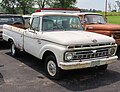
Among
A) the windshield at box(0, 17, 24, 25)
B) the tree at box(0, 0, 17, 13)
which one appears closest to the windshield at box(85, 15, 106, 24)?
the windshield at box(0, 17, 24, 25)

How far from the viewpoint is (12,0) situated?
5866 cm

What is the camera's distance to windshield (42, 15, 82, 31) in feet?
25.3

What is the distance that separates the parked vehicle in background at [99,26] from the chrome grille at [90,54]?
3066 mm

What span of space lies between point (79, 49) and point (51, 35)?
38.7 inches

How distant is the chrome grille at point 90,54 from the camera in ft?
21.6

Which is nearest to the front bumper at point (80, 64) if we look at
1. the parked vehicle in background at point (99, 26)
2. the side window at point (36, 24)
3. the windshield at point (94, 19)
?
the side window at point (36, 24)

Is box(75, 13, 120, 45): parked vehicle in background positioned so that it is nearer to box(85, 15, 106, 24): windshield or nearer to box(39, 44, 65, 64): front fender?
box(85, 15, 106, 24): windshield

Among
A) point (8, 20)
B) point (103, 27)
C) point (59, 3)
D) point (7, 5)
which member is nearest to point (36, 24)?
point (103, 27)

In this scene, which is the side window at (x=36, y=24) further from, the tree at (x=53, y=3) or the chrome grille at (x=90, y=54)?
the tree at (x=53, y=3)

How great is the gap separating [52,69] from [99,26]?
4.35 metres

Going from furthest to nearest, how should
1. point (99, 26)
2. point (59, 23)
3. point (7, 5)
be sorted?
1. point (7, 5)
2. point (99, 26)
3. point (59, 23)

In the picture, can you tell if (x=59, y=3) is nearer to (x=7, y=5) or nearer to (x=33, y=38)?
(x=7, y=5)

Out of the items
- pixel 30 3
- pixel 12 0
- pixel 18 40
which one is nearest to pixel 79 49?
pixel 18 40

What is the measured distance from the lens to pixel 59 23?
25.9 feet
